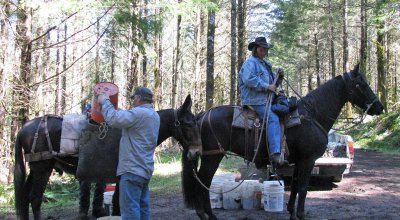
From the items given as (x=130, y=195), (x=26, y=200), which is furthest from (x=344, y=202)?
(x=26, y=200)

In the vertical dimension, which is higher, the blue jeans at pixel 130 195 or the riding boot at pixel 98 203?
the blue jeans at pixel 130 195

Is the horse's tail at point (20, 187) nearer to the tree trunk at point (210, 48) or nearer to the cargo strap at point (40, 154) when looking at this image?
the cargo strap at point (40, 154)

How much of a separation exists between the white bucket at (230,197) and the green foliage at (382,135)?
13.1 m

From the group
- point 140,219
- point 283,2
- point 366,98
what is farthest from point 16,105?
point 283,2

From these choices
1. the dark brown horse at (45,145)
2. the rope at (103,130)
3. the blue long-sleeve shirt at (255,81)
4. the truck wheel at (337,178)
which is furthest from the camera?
the truck wheel at (337,178)

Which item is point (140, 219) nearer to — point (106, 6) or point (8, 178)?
point (106, 6)

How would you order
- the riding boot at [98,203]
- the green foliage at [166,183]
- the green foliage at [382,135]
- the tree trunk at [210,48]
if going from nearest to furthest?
the riding boot at [98,203] < the green foliage at [166,183] < the tree trunk at [210,48] < the green foliage at [382,135]

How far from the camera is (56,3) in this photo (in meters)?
8.52

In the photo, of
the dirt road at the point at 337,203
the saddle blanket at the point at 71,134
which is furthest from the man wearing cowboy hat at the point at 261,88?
the saddle blanket at the point at 71,134

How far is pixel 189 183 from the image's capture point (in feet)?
21.5

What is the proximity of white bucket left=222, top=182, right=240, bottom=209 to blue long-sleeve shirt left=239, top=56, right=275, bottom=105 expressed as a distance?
169 centimetres

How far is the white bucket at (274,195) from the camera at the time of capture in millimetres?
6996

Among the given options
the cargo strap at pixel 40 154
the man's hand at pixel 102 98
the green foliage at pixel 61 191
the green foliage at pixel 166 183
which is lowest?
the green foliage at pixel 61 191

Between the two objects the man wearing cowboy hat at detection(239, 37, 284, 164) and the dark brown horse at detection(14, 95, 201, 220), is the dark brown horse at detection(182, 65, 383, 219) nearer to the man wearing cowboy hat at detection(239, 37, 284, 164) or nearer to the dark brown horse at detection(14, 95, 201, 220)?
the man wearing cowboy hat at detection(239, 37, 284, 164)
